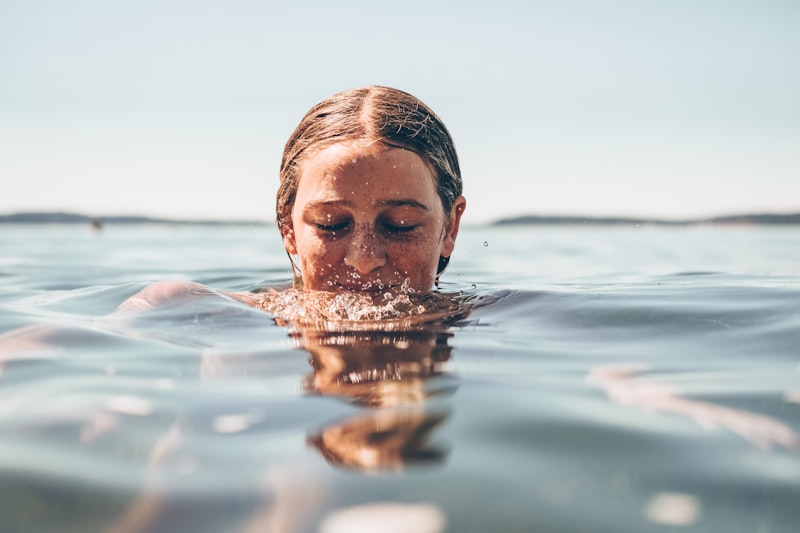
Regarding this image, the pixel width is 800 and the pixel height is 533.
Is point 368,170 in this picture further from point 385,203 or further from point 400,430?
point 400,430

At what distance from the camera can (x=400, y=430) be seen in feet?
5.38

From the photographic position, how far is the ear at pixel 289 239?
4.39m

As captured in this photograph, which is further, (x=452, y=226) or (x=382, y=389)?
(x=452, y=226)

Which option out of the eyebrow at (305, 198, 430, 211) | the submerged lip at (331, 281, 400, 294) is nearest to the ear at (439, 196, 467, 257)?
the eyebrow at (305, 198, 430, 211)

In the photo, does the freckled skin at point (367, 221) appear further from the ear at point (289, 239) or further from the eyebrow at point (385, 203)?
the ear at point (289, 239)

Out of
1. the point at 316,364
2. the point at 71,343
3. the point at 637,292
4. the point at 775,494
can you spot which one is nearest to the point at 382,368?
the point at 316,364

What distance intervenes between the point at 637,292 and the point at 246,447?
11.9 ft

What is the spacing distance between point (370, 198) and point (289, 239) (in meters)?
0.99

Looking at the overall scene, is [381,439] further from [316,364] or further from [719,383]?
[719,383]

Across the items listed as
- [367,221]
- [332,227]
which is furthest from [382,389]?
[332,227]

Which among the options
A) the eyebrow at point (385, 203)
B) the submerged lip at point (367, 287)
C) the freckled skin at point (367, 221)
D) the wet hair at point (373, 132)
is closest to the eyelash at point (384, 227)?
the freckled skin at point (367, 221)

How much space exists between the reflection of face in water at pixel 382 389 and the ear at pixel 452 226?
4.54ft

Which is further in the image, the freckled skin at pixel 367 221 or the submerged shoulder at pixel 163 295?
the submerged shoulder at pixel 163 295

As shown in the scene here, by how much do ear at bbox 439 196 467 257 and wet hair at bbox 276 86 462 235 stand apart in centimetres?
7
